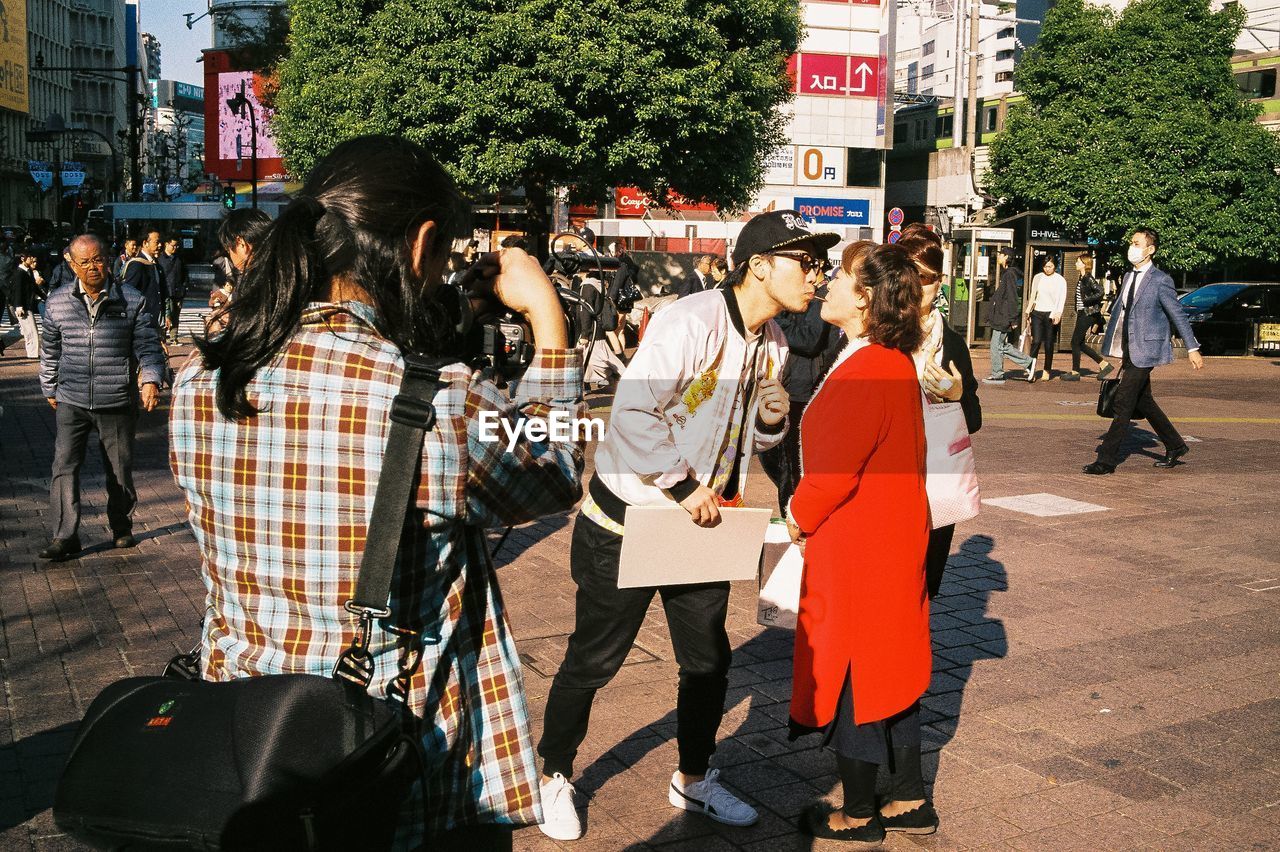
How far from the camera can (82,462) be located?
7.57 metres

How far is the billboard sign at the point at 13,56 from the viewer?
76188 mm

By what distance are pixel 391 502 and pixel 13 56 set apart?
9104cm

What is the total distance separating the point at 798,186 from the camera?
50562mm

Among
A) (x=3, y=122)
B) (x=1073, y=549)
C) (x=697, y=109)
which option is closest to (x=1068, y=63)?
(x=697, y=109)

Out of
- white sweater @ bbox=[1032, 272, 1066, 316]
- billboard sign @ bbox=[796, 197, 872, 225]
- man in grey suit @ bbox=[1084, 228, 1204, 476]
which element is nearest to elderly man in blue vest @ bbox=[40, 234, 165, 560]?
man in grey suit @ bbox=[1084, 228, 1204, 476]

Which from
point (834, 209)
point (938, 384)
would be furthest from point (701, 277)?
point (834, 209)

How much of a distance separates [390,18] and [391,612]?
24.8 metres

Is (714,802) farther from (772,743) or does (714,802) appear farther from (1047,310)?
(1047,310)

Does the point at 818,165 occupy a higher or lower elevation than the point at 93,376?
higher

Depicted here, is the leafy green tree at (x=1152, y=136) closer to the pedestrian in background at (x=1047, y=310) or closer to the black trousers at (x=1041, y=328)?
the pedestrian in background at (x=1047, y=310)

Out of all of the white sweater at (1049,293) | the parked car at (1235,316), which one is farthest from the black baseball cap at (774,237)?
the parked car at (1235,316)

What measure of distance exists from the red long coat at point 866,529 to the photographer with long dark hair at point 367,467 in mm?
1771

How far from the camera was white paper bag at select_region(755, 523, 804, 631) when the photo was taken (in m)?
4.09

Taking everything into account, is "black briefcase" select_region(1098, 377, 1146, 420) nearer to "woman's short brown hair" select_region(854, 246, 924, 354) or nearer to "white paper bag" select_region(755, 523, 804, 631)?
"white paper bag" select_region(755, 523, 804, 631)
